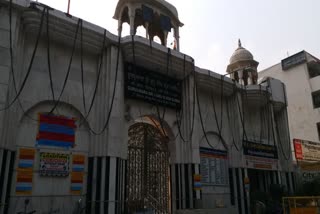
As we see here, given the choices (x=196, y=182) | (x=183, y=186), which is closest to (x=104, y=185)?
(x=183, y=186)

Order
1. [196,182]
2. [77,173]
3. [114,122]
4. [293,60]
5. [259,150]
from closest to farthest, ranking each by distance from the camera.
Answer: [77,173]
[114,122]
[196,182]
[259,150]
[293,60]

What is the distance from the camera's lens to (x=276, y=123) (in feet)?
68.6

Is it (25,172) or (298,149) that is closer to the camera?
(25,172)

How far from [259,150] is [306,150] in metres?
7.90

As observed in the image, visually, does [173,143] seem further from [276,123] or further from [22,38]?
[276,123]

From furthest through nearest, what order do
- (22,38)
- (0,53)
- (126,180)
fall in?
(126,180) → (22,38) → (0,53)

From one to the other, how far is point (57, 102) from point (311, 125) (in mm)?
27202

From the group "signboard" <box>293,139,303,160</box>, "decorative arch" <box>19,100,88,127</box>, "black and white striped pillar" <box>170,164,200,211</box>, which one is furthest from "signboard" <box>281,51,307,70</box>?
"decorative arch" <box>19,100,88,127</box>

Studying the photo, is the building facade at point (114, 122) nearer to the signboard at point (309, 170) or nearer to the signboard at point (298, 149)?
the signboard at point (309, 170)

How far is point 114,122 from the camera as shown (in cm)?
1213

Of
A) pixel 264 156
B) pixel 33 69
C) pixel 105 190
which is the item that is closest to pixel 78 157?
pixel 105 190

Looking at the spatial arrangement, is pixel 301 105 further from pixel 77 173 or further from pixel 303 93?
pixel 77 173

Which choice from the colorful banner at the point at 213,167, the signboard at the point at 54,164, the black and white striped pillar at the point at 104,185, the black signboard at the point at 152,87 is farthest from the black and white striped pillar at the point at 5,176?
the colorful banner at the point at 213,167

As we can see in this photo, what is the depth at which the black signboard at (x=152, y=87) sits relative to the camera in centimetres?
1347
